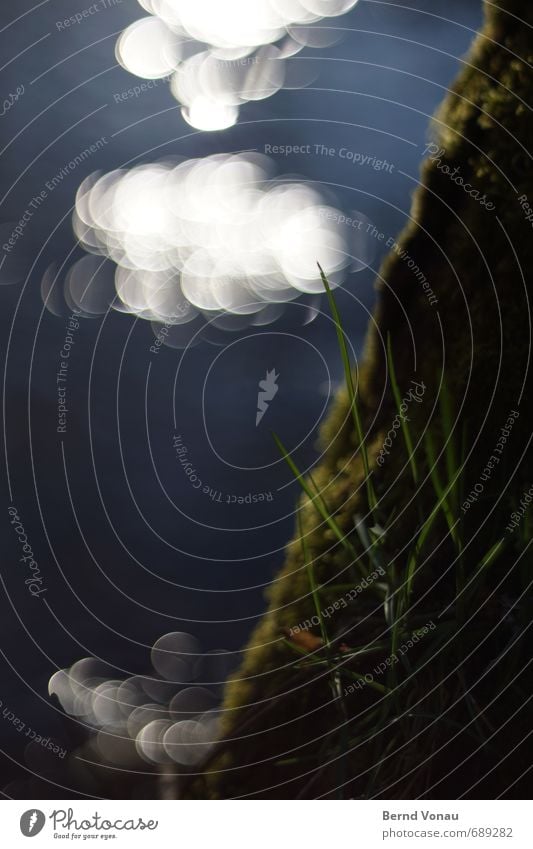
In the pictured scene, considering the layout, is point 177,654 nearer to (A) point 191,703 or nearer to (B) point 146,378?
(A) point 191,703

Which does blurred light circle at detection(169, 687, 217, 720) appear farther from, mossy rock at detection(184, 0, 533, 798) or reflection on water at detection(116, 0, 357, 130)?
reflection on water at detection(116, 0, 357, 130)

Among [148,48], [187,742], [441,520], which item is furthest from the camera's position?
[148,48]

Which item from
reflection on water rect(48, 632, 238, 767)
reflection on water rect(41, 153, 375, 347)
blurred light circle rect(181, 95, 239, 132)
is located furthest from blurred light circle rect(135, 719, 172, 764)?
blurred light circle rect(181, 95, 239, 132)

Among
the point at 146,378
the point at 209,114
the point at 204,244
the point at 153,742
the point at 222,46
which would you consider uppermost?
the point at 222,46

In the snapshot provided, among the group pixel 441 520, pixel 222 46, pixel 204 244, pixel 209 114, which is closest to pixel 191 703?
pixel 441 520

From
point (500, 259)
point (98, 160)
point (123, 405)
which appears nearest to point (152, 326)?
point (123, 405)

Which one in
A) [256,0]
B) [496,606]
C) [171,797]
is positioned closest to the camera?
[496,606]
